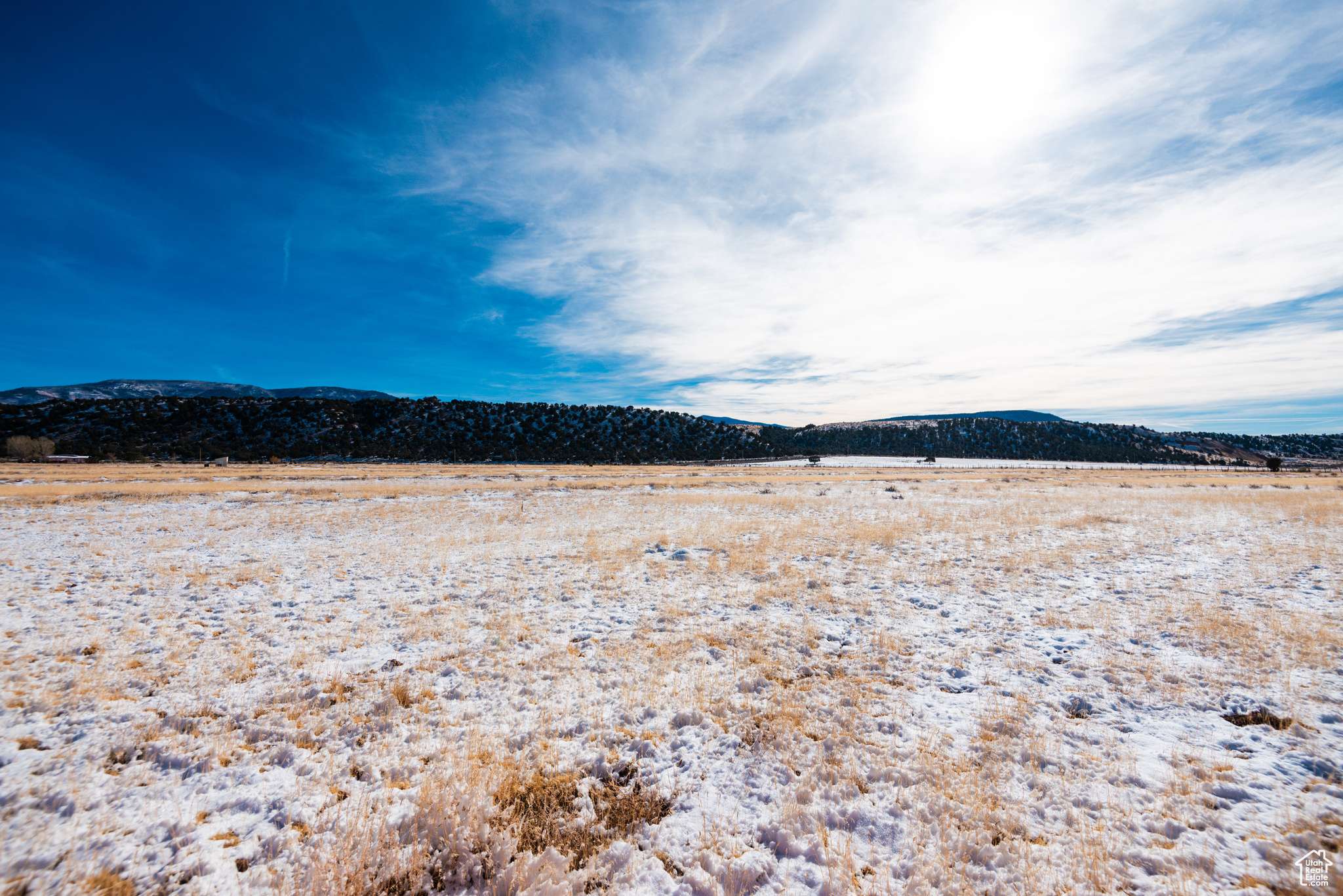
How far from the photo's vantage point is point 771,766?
230 inches

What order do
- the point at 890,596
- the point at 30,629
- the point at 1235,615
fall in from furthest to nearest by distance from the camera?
the point at 890,596
the point at 1235,615
the point at 30,629

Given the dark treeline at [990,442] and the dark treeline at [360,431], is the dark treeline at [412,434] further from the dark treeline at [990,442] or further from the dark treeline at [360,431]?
the dark treeline at [990,442]

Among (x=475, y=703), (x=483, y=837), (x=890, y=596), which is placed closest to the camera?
(x=483, y=837)

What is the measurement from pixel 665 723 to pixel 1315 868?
6.10 metres

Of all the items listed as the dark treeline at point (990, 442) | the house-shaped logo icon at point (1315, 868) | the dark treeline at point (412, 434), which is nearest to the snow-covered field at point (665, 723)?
the house-shaped logo icon at point (1315, 868)

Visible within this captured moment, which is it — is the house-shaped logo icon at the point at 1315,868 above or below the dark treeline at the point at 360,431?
below

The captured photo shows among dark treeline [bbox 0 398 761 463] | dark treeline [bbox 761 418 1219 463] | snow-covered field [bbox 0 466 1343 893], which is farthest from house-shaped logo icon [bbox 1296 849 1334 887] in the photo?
dark treeline [bbox 761 418 1219 463]

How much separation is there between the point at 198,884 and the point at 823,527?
2080cm

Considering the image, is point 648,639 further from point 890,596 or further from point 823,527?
point 823,527

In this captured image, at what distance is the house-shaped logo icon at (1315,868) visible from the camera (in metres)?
→ 4.13

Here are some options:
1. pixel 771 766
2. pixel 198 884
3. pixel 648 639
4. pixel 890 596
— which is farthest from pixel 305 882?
pixel 890 596

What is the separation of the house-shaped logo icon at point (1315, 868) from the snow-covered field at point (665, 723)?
74mm

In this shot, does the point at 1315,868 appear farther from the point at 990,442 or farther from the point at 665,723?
the point at 990,442

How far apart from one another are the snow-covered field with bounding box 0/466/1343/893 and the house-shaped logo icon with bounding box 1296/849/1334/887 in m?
0.07
